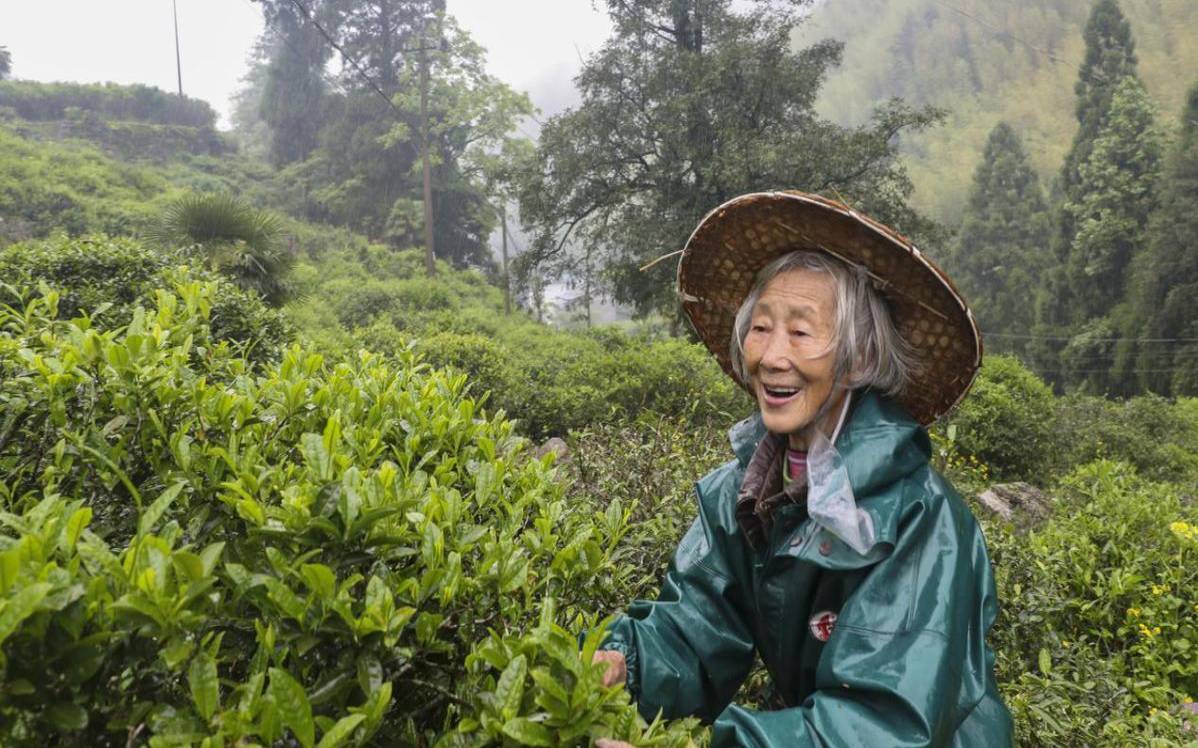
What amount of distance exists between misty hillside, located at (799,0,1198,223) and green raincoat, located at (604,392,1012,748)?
189ft

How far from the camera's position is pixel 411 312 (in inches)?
725

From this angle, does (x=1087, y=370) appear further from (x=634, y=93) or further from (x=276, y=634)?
(x=276, y=634)

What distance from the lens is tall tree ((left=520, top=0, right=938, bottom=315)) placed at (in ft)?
42.6

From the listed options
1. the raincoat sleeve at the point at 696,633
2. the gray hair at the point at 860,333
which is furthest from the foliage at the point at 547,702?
the gray hair at the point at 860,333

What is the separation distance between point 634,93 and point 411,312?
8081 millimetres

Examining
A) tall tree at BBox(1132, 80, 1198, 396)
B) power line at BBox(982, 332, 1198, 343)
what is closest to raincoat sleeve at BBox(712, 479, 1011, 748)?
tall tree at BBox(1132, 80, 1198, 396)

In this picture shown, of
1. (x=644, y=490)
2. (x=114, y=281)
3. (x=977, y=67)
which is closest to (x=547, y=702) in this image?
(x=644, y=490)

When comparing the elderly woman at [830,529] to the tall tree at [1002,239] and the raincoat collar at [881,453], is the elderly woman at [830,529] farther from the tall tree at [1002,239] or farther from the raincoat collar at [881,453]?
the tall tree at [1002,239]

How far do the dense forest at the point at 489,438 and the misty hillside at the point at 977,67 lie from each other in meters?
42.4

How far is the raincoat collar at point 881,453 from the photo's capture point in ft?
4.19

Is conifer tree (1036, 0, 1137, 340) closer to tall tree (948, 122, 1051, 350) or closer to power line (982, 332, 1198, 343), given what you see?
power line (982, 332, 1198, 343)

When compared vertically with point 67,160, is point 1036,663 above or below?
below

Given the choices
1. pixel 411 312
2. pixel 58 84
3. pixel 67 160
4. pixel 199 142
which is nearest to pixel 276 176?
pixel 199 142

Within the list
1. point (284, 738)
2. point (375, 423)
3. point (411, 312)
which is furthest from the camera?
point (411, 312)
